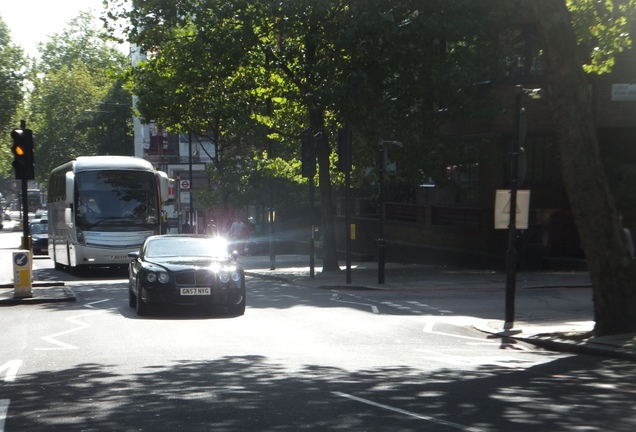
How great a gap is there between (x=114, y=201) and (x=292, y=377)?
23690mm

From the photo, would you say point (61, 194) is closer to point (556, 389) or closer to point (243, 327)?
point (243, 327)

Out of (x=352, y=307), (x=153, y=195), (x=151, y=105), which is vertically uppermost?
(x=151, y=105)

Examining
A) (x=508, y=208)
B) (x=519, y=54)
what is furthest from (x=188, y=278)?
(x=519, y=54)

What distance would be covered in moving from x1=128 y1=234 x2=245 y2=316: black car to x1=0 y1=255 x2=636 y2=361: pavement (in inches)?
168

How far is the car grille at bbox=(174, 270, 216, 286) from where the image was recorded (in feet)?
63.0

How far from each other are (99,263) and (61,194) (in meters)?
4.37

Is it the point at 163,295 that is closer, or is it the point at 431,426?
the point at 431,426

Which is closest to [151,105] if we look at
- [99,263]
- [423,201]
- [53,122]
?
[99,263]

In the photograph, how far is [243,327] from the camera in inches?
699

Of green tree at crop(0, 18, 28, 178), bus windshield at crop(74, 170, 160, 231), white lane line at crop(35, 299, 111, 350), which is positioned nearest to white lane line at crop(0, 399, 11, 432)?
white lane line at crop(35, 299, 111, 350)

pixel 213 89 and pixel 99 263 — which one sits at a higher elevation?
pixel 213 89

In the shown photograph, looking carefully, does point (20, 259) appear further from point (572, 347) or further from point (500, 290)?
point (572, 347)

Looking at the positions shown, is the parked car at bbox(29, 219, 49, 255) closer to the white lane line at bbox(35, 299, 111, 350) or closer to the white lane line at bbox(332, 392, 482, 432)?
the white lane line at bbox(35, 299, 111, 350)

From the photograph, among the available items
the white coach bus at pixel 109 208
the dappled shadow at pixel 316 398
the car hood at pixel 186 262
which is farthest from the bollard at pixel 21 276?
the dappled shadow at pixel 316 398
